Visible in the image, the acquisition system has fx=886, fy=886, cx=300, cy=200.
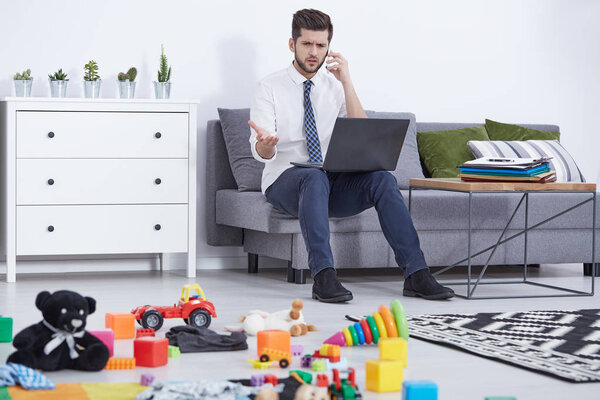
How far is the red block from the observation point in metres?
2.07

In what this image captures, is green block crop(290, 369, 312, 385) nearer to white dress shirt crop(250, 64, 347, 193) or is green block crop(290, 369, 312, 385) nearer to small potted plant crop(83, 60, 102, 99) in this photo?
white dress shirt crop(250, 64, 347, 193)

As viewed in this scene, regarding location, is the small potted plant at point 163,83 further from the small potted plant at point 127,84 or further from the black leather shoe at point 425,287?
the black leather shoe at point 425,287

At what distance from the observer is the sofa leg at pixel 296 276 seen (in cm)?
379

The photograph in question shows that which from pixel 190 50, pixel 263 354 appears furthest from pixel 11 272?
pixel 263 354

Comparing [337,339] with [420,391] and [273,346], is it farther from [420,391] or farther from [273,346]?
[420,391]

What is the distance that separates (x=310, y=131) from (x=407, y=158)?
88 cm

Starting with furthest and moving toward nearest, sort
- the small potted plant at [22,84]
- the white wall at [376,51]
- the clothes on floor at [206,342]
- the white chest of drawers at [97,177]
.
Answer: the white wall at [376,51]
the small potted plant at [22,84]
the white chest of drawers at [97,177]
the clothes on floor at [206,342]

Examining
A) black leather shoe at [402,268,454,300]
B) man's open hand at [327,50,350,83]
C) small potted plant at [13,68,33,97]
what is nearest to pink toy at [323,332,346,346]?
black leather shoe at [402,268,454,300]

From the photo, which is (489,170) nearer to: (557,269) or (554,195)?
(554,195)

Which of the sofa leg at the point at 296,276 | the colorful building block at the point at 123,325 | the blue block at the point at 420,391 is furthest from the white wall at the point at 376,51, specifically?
the blue block at the point at 420,391

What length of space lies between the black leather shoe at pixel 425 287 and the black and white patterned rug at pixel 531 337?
387 mm

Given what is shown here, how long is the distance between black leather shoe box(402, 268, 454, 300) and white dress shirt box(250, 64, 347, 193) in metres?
0.68

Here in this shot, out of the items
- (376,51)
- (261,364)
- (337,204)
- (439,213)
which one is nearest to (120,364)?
(261,364)

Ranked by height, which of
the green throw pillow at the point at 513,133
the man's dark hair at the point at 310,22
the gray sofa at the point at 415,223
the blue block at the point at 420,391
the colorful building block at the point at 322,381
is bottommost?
the colorful building block at the point at 322,381
